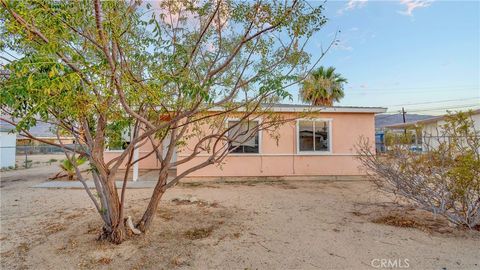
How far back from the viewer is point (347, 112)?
33.8 ft

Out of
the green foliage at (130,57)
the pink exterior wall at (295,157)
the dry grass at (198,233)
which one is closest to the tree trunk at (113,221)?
the green foliage at (130,57)

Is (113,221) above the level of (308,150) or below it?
below

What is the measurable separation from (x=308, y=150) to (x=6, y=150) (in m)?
17.2

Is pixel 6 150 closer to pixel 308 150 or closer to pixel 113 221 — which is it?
pixel 113 221

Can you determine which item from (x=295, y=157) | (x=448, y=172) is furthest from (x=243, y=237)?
(x=295, y=157)

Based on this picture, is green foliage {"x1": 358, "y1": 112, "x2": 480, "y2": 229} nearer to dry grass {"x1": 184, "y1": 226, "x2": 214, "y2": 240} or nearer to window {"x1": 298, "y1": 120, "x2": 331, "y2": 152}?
dry grass {"x1": 184, "y1": 226, "x2": 214, "y2": 240}

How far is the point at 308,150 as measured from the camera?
10.3 m

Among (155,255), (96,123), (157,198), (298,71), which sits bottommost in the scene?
(155,255)

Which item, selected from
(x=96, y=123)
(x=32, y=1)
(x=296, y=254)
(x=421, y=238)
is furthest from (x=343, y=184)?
(x=32, y=1)

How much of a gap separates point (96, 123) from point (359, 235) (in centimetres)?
488

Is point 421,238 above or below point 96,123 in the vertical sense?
below

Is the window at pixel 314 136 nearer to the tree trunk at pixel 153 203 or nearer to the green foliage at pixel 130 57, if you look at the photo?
the green foliage at pixel 130 57

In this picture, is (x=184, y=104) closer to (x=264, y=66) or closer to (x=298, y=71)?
(x=264, y=66)

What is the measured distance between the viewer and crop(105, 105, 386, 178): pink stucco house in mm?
10016
